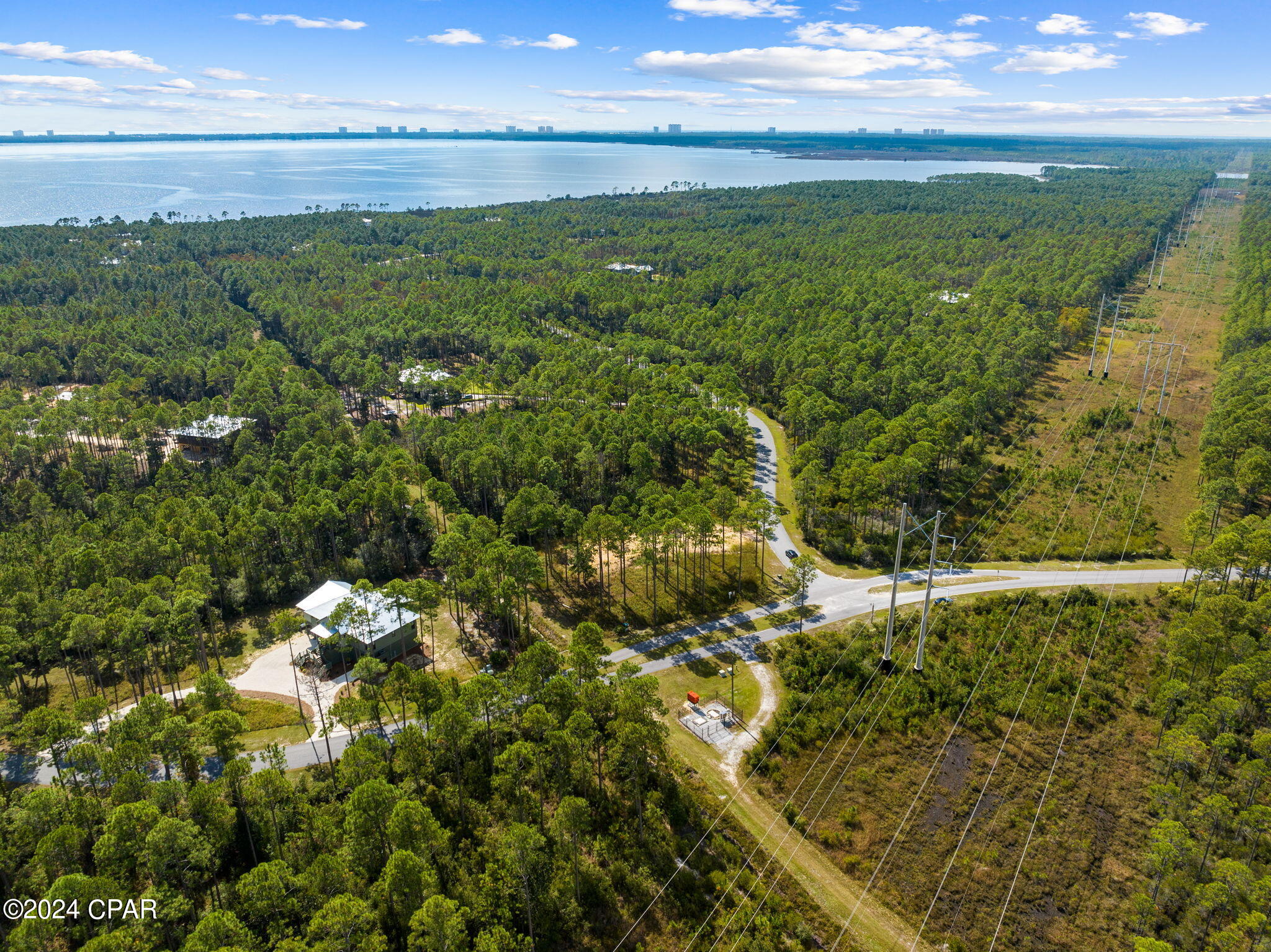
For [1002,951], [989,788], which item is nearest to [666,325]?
[989,788]

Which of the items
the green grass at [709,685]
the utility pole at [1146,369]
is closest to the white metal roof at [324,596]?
the green grass at [709,685]

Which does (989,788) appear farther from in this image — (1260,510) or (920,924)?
(1260,510)

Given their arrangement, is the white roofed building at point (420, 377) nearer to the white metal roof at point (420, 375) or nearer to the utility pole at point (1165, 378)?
the white metal roof at point (420, 375)

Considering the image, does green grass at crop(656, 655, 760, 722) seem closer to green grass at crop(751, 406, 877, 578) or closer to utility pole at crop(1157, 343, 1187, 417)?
green grass at crop(751, 406, 877, 578)

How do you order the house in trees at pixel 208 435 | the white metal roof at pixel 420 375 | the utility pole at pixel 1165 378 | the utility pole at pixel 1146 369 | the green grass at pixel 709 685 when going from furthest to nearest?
1. the white metal roof at pixel 420 375
2. the utility pole at pixel 1165 378
3. the utility pole at pixel 1146 369
4. the house in trees at pixel 208 435
5. the green grass at pixel 709 685

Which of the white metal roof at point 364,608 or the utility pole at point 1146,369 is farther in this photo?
the utility pole at point 1146,369

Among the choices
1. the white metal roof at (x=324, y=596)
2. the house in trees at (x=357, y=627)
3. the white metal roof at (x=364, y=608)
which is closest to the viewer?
the house in trees at (x=357, y=627)
